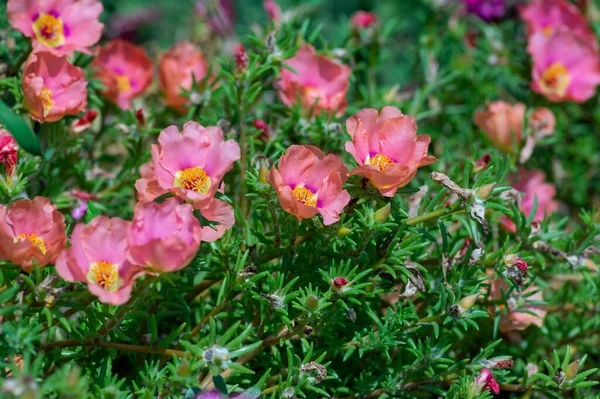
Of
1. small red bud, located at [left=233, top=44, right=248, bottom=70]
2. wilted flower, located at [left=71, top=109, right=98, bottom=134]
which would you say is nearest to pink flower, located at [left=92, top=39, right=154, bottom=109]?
wilted flower, located at [left=71, top=109, right=98, bottom=134]

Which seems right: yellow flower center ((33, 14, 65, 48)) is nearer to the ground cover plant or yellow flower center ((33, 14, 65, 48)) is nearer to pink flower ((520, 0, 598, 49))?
the ground cover plant

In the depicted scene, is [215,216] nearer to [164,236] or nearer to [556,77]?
[164,236]

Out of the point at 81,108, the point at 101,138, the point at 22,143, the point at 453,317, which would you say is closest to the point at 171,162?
the point at 22,143

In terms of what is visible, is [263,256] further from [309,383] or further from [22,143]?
[22,143]

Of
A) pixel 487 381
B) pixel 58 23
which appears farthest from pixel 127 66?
pixel 487 381

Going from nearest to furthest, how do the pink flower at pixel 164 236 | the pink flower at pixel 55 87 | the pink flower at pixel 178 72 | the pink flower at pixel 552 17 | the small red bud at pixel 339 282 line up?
the pink flower at pixel 164 236, the small red bud at pixel 339 282, the pink flower at pixel 55 87, the pink flower at pixel 178 72, the pink flower at pixel 552 17

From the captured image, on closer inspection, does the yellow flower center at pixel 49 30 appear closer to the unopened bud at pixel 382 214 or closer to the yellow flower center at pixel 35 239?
the yellow flower center at pixel 35 239

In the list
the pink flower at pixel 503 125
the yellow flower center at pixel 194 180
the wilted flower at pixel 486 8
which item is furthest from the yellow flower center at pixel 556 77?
the yellow flower center at pixel 194 180

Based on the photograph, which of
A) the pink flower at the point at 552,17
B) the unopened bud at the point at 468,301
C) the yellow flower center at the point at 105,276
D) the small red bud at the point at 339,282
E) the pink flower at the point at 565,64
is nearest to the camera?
the yellow flower center at the point at 105,276
